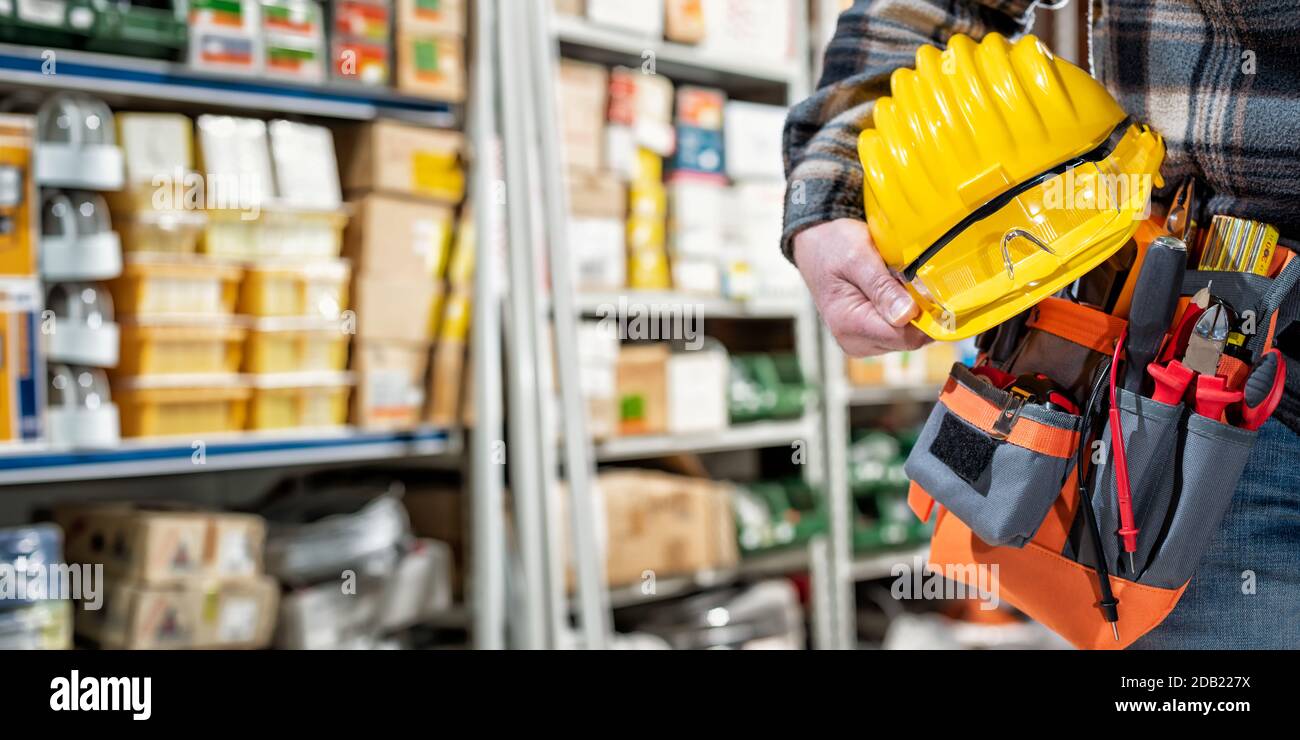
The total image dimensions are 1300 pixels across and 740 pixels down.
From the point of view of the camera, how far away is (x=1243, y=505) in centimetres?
87

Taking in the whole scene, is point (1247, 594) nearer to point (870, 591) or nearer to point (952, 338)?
point (952, 338)

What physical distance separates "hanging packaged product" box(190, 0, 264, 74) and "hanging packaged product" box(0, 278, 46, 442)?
0.51m

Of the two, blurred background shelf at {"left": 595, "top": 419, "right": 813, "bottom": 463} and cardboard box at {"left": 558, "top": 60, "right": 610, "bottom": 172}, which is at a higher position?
cardboard box at {"left": 558, "top": 60, "right": 610, "bottom": 172}

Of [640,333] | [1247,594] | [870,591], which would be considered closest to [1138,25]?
[1247,594]

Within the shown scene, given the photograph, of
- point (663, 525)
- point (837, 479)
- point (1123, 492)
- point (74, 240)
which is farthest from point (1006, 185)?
point (837, 479)

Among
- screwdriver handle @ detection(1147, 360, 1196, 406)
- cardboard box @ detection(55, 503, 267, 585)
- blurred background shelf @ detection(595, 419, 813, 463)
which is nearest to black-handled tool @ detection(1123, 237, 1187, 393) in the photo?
screwdriver handle @ detection(1147, 360, 1196, 406)

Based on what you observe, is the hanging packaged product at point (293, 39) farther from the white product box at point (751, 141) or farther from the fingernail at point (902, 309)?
the fingernail at point (902, 309)

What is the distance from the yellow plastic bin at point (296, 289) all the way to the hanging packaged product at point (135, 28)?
43cm

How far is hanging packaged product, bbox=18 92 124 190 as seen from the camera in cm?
201

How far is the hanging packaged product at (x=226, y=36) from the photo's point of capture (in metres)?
2.15

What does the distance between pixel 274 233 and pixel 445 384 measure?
0.48 m

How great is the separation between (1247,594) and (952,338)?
11.3 inches

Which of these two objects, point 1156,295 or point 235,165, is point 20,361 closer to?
point 235,165

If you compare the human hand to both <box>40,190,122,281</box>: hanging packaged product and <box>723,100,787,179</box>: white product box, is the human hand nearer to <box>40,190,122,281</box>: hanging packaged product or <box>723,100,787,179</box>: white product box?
<box>40,190,122,281</box>: hanging packaged product
